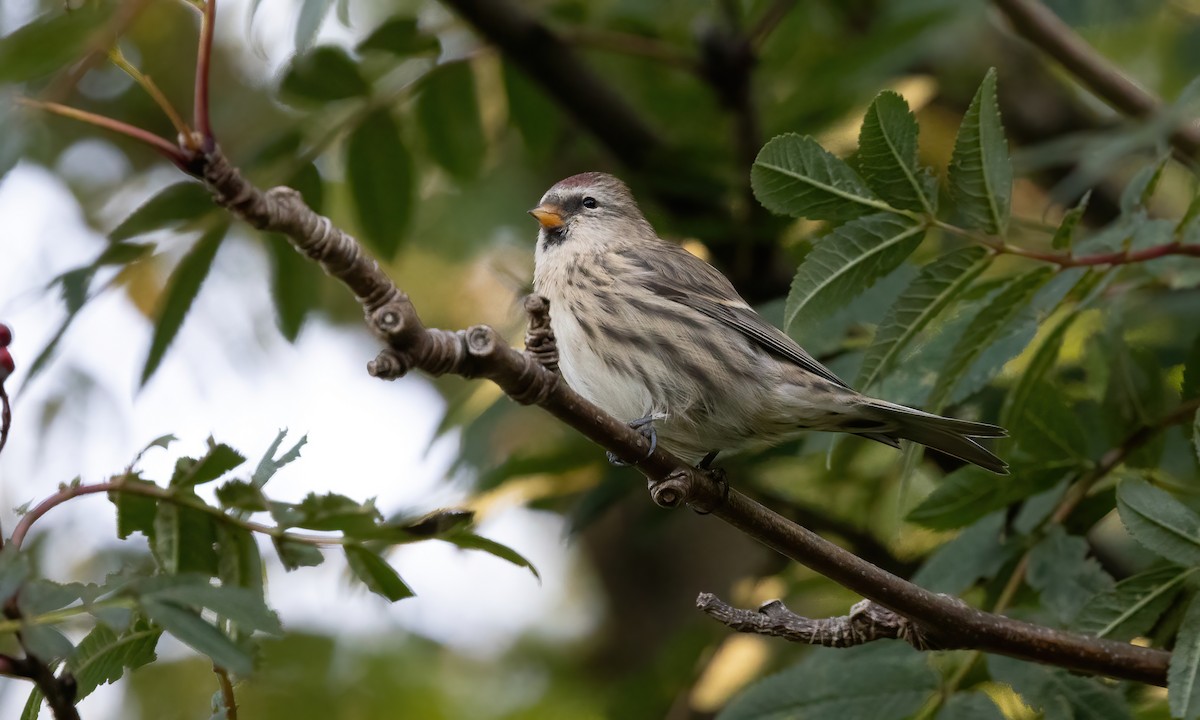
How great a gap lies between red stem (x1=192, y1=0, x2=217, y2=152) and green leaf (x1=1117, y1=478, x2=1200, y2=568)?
6.00ft

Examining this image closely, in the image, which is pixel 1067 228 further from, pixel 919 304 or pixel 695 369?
pixel 695 369

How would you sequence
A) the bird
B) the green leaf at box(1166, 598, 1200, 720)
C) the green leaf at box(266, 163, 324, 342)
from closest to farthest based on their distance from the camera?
the green leaf at box(1166, 598, 1200, 720), the bird, the green leaf at box(266, 163, 324, 342)

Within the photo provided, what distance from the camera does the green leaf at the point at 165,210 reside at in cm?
352

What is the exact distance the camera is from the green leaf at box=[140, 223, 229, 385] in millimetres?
3494

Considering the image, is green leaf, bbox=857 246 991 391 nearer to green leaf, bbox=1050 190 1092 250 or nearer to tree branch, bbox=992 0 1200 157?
green leaf, bbox=1050 190 1092 250

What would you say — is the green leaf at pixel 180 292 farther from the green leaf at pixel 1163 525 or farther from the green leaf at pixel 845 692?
the green leaf at pixel 1163 525

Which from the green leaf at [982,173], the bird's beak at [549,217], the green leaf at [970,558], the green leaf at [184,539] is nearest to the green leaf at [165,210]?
the bird's beak at [549,217]

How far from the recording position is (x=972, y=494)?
3.03m

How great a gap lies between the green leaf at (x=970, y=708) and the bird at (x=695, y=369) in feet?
2.07

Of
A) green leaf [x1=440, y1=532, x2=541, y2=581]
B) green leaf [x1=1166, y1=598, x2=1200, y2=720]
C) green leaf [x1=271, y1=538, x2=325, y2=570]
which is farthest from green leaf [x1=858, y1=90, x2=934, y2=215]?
green leaf [x1=271, y1=538, x2=325, y2=570]

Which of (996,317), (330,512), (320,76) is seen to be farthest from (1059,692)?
(320,76)

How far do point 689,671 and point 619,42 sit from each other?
2.21 meters

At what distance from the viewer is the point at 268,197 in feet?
6.12

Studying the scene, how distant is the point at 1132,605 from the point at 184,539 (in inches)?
73.0
